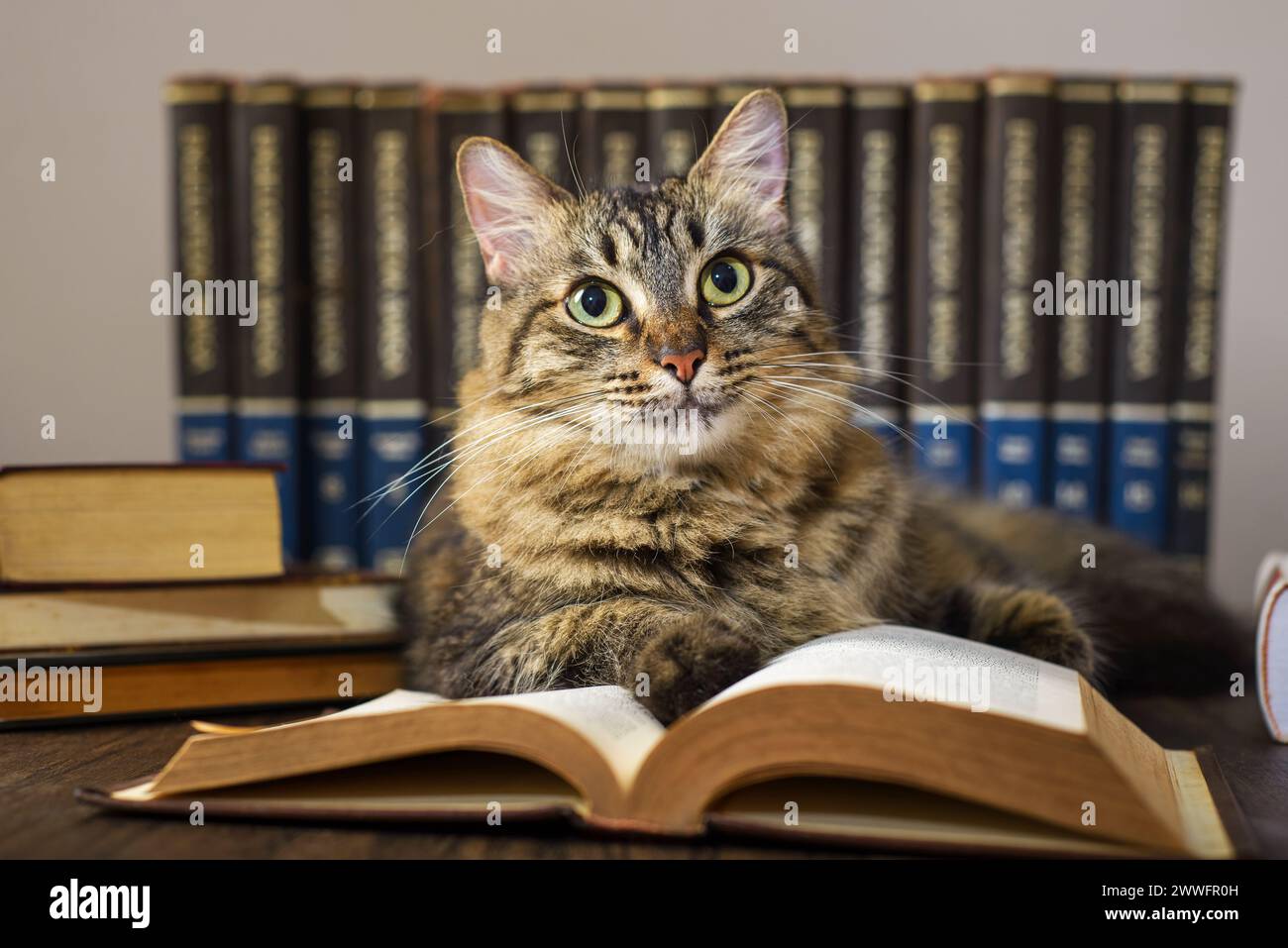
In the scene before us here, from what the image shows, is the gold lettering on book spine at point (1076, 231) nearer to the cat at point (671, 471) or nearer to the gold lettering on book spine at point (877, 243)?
the gold lettering on book spine at point (877, 243)

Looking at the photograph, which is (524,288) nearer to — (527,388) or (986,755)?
(527,388)

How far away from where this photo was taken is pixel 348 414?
1.55 m

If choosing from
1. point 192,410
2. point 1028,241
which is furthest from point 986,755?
point 192,410

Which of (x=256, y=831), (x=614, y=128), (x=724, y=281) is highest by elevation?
(x=614, y=128)

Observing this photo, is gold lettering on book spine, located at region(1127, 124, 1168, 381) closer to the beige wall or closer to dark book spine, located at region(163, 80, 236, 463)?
the beige wall

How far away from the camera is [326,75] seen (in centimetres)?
171

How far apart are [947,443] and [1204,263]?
1.42ft

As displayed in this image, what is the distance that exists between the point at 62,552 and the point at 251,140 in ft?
2.35

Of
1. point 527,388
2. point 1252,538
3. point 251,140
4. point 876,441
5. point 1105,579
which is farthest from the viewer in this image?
point 1252,538

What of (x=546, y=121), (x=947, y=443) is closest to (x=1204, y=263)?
(x=947, y=443)

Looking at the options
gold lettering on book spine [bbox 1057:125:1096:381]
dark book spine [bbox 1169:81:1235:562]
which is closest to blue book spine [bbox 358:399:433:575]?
gold lettering on book spine [bbox 1057:125:1096:381]

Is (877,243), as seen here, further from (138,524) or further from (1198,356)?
(138,524)

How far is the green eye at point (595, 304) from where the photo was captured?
3.31 feet

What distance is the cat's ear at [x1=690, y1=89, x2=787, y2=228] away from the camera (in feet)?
3.53
